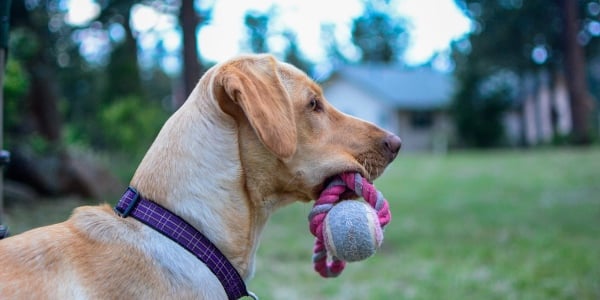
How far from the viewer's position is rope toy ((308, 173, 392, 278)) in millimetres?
2301

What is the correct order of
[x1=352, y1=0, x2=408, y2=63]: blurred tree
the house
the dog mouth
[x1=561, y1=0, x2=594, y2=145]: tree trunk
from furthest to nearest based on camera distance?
[x1=352, y1=0, x2=408, y2=63]: blurred tree
the house
[x1=561, y1=0, x2=594, y2=145]: tree trunk
the dog mouth

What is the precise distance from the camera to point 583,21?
18.9 m

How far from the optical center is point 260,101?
6.95 ft

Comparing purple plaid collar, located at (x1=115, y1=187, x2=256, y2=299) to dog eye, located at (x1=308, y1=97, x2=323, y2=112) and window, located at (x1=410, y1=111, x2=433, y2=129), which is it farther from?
window, located at (x1=410, y1=111, x2=433, y2=129)

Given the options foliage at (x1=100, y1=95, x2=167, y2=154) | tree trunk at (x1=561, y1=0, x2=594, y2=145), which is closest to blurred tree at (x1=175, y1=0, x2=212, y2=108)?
foliage at (x1=100, y1=95, x2=167, y2=154)

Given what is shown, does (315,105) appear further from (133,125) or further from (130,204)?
(133,125)

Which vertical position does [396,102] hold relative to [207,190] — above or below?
below

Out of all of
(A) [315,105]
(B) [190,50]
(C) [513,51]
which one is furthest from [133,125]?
(C) [513,51]

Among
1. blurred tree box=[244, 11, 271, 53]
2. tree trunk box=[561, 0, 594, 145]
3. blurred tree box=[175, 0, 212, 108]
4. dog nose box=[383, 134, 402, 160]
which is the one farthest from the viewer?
tree trunk box=[561, 0, 594, 145]

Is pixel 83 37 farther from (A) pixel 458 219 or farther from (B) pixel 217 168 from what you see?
(B) pixel 217 168

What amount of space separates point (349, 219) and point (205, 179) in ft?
1.94

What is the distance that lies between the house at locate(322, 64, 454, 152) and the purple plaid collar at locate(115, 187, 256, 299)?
3662 cm

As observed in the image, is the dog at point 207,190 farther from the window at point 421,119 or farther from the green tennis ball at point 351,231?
the window at point 421,119

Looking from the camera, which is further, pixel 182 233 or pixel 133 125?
pixel 133 125
